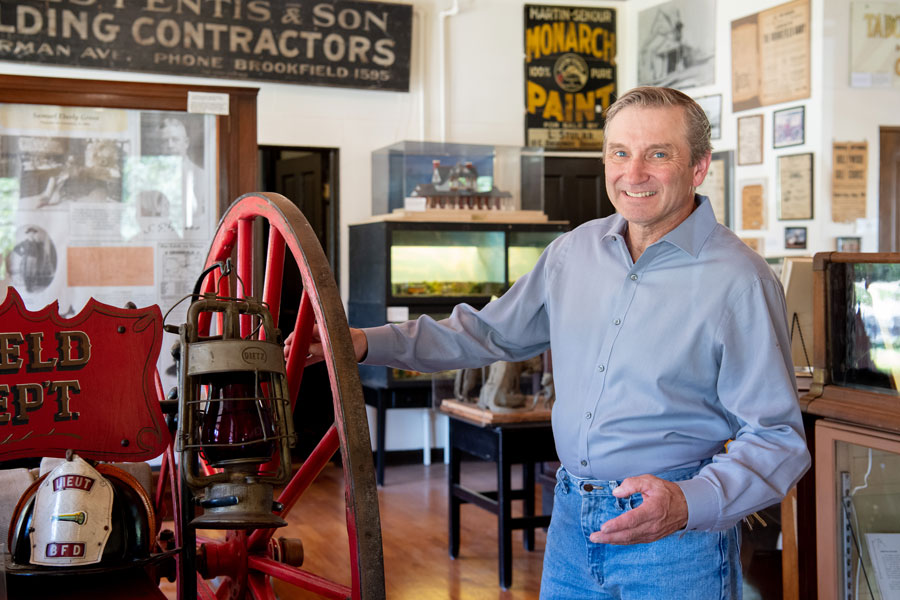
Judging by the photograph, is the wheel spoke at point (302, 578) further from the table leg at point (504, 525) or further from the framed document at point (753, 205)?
the framed document at point (753, 205)

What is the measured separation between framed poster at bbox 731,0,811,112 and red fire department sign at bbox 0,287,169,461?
5.44 meters

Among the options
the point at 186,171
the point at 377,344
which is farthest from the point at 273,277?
the point at 186,171

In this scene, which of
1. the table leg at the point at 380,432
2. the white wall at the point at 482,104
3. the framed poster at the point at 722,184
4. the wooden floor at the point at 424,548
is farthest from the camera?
the framed poster at the point at 722,184

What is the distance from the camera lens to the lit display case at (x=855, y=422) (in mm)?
2846

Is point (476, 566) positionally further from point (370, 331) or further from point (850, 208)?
point (850, 208)

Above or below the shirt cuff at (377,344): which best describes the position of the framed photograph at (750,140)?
above

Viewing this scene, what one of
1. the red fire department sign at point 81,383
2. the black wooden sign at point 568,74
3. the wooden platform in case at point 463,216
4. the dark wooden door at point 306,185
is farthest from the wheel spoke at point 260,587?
the black wooden sign at point 568,74

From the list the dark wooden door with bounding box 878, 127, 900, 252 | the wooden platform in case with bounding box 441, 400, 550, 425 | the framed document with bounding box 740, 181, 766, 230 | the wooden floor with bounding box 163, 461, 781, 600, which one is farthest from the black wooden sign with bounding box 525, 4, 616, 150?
the wooden platform in case with bounding box 441, 400, 550, 425

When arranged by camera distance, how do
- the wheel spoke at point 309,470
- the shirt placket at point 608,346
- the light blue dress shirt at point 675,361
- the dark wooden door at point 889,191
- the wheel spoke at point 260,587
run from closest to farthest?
1. the light blue dress shirt at point 675,361
2. the shirt placket at point 608,346
3. the wheel spoke at point 309,470
4. the wheel spoke at point 260,587
5. the dark wooden door at point 889,191

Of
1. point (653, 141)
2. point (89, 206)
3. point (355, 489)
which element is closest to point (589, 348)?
point (653, 141)

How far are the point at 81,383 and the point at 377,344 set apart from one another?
583 millimetres

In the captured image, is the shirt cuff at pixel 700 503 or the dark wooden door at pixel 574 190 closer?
the shirt cuff at pixel 700 503

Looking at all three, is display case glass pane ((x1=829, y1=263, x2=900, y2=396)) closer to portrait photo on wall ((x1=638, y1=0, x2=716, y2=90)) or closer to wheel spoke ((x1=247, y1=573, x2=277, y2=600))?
wheel spoke ((x1=247, y1=573, x2=277, y2=600))

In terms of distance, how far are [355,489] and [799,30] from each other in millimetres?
5814
